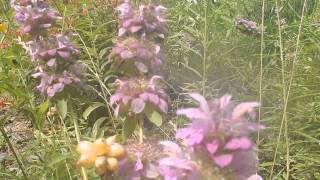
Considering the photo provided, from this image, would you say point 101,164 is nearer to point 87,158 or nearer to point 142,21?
point 87,158

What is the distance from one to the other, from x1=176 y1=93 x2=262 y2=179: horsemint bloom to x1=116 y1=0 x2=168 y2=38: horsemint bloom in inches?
42.0

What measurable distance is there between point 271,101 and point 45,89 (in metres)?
1.65

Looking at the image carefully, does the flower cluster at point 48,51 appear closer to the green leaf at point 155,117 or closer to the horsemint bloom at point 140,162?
the green leaf at point 155,117

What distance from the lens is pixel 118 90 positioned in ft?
5.81

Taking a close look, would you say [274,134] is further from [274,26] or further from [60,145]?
[274,26]

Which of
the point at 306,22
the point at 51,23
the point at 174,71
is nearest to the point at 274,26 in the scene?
the point at 306,22

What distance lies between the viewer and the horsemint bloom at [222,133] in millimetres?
831

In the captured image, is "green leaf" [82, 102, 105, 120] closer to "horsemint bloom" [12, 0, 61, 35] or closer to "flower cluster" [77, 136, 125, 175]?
"horsemint bloom" [12, 0, 61, 35]

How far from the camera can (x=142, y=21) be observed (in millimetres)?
1966

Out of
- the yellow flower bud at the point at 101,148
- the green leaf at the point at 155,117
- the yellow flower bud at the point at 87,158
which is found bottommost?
the green leaf at the point at 155,117

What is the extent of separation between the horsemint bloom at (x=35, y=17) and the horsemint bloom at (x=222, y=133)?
1.24m

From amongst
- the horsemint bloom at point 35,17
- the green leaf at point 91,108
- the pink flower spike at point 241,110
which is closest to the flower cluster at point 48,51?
the horsemint bloom at point 35,17

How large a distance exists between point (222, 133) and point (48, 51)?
1212 mm

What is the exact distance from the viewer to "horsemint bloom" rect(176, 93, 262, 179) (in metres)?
0.83
